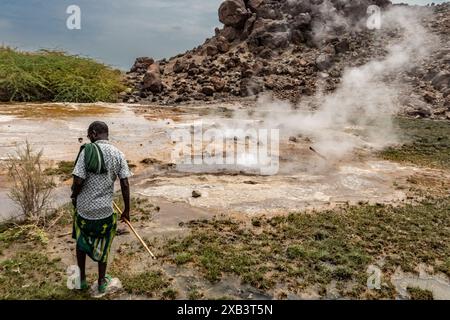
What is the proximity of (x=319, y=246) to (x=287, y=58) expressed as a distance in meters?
18.1

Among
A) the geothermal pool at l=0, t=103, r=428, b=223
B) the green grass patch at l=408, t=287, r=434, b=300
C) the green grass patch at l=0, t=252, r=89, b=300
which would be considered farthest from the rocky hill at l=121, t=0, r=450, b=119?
the green grass patch at l=0, t=252, r=89, b=300

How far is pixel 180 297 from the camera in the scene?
4145mm

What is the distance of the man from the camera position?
3.64 metres

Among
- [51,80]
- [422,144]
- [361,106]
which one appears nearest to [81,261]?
[422,144]

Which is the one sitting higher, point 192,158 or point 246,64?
point 246,64

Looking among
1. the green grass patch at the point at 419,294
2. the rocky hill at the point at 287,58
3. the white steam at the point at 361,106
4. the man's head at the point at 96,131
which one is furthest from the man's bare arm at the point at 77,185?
the rocky hill at the point at 287,58

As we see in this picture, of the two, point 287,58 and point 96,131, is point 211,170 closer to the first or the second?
point 96,131

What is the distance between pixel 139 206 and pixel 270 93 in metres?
13.1

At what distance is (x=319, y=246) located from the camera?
5.30 metres

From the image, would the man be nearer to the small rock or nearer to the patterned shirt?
the patterned shirt

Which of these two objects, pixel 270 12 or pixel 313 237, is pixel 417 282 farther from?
pixel 270 12

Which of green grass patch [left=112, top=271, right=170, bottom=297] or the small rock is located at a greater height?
the small rock

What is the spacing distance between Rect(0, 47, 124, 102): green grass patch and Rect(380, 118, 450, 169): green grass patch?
11.1 m
